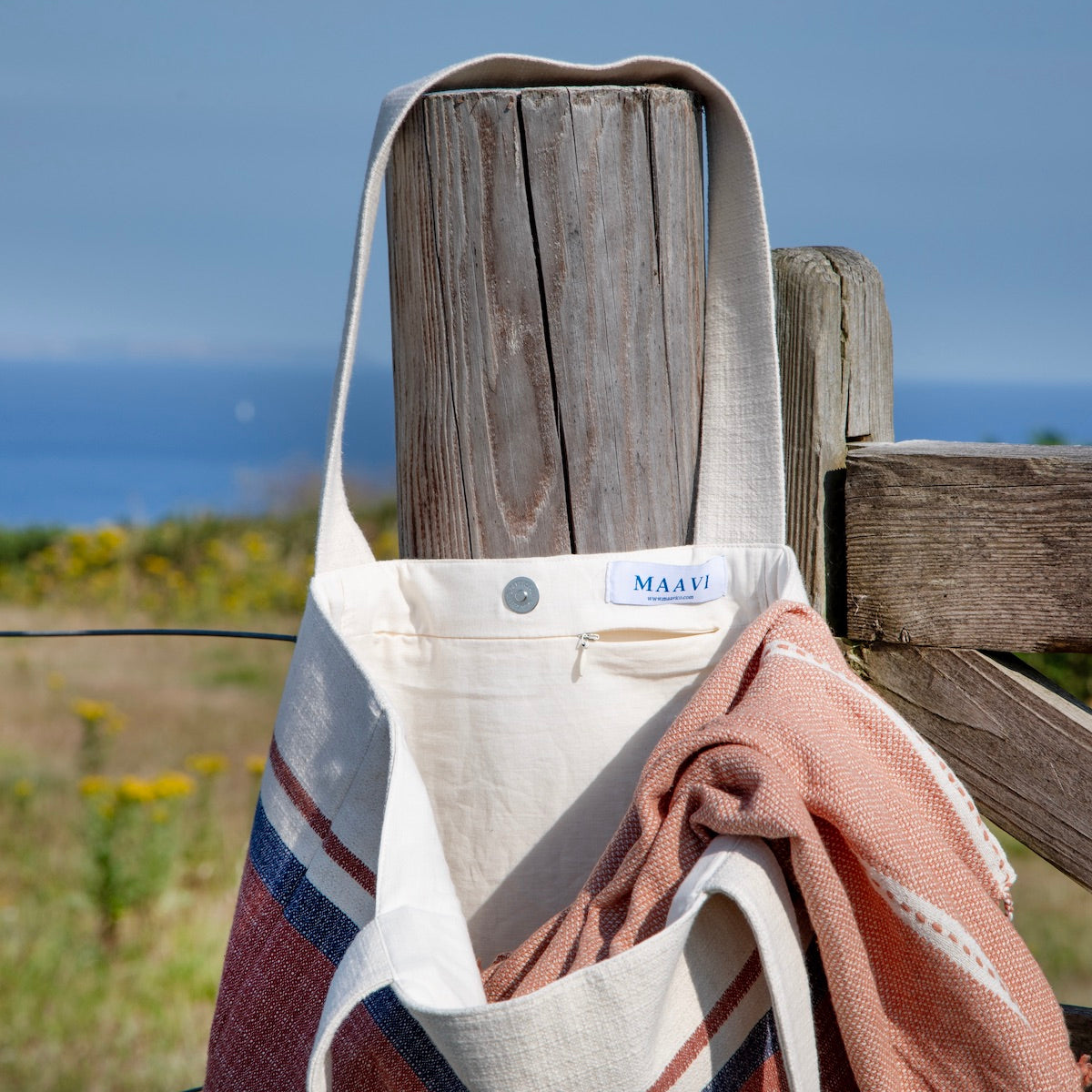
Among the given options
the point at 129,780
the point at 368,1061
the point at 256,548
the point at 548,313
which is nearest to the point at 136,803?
the point at 129,780

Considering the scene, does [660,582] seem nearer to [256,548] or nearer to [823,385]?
[823,385]

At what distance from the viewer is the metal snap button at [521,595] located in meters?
1.07

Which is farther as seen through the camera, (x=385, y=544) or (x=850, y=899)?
(x=385, y=544)

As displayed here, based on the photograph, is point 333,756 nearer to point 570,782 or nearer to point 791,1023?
point 570,782

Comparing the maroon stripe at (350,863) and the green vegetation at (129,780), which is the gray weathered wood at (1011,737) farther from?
the green vegetation at (129,780)

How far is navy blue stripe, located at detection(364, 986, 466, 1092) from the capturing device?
0.89 m

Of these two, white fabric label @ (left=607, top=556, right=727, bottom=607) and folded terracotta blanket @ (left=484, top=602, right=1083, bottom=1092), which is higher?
white fabric label @ (left=607, top=556, right=727, bottom=607)

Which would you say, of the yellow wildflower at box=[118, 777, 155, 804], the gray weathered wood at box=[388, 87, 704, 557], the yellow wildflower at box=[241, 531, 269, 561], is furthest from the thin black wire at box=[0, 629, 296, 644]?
the yellow wildflower at box=[241, 531, 269, 561]

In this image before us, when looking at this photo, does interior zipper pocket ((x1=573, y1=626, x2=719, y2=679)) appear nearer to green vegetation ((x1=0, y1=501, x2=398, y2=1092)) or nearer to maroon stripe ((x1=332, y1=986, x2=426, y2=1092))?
maroon stripe ((x1=332, y1=986, x2=426, y2=1092))

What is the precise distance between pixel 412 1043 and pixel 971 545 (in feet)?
2.44

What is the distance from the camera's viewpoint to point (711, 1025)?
0.89m

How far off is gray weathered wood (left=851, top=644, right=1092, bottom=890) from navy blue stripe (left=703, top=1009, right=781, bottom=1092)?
0.40 meters

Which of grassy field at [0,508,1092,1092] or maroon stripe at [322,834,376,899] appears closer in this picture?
maroon stripe at [322,834,376,899]

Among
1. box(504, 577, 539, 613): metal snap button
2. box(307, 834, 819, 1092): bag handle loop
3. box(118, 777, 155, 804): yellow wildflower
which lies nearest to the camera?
box(307, 834, 819, 1092): bag handle loop
